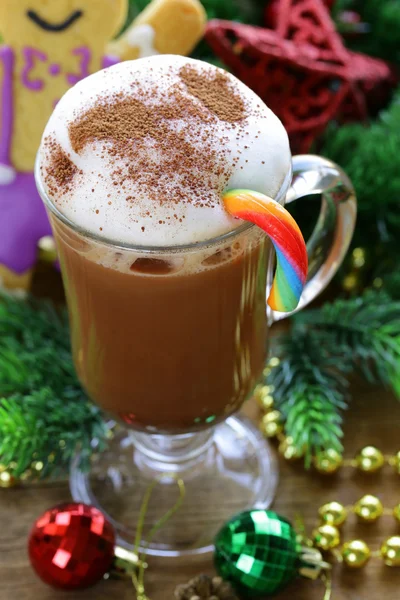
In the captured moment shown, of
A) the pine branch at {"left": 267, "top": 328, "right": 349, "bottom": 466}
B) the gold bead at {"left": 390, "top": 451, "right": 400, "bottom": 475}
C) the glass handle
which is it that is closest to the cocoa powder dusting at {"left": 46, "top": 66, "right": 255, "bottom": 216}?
the glass handle

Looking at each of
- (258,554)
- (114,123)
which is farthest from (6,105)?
(258,554)

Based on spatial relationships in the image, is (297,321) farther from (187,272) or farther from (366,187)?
(187,272)

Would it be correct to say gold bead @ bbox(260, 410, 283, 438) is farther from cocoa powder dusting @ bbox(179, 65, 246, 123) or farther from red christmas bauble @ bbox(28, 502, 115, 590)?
cocoa powder dusting @ bbox(179, 65, 246, 123)

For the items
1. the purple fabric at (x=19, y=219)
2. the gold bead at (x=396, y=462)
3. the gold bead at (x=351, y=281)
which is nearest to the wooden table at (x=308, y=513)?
the gold bead at (x=396, y=462)

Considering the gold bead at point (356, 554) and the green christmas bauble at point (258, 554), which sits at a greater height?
the green christmas bauble at point (258, 554)

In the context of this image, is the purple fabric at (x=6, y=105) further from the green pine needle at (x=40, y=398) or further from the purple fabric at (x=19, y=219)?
the green pine needle at (x=40, y=398)
